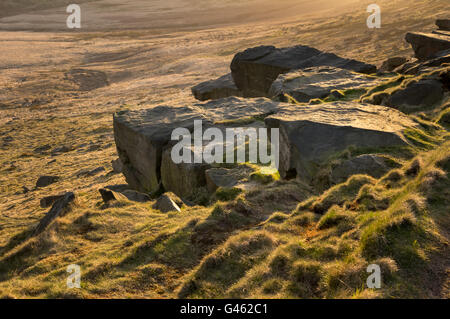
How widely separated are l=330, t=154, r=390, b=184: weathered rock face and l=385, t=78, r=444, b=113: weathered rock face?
5.66 meters

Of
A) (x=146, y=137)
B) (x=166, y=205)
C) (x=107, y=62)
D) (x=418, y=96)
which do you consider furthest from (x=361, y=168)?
(x=107, y=62)

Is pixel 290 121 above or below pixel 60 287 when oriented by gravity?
above

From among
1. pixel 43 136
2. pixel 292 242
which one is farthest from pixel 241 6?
pixel 292 242

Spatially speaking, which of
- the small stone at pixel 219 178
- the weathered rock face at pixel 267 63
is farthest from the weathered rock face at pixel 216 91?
the small stone at pixel 219 178

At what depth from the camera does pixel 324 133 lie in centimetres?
1138

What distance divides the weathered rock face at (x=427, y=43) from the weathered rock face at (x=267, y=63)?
151 inches

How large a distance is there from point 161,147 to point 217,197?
175 inches

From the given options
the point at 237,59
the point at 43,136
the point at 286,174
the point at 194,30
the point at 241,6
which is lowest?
the point at 43,136

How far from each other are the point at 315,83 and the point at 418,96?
6477 mm

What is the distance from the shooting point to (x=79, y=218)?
1088cm

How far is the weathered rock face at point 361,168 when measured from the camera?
9734 mm

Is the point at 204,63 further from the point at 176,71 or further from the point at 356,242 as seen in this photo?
the point at 356,242

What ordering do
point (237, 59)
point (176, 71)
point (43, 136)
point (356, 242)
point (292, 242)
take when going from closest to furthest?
1. point (356, 242)
2. point (292, 242)
3. point (237, 59)
4. point (43, 136)
5. point (176, 71)

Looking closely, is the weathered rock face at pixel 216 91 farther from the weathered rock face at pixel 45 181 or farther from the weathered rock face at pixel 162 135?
the weathered rock face at pixel 45 181
